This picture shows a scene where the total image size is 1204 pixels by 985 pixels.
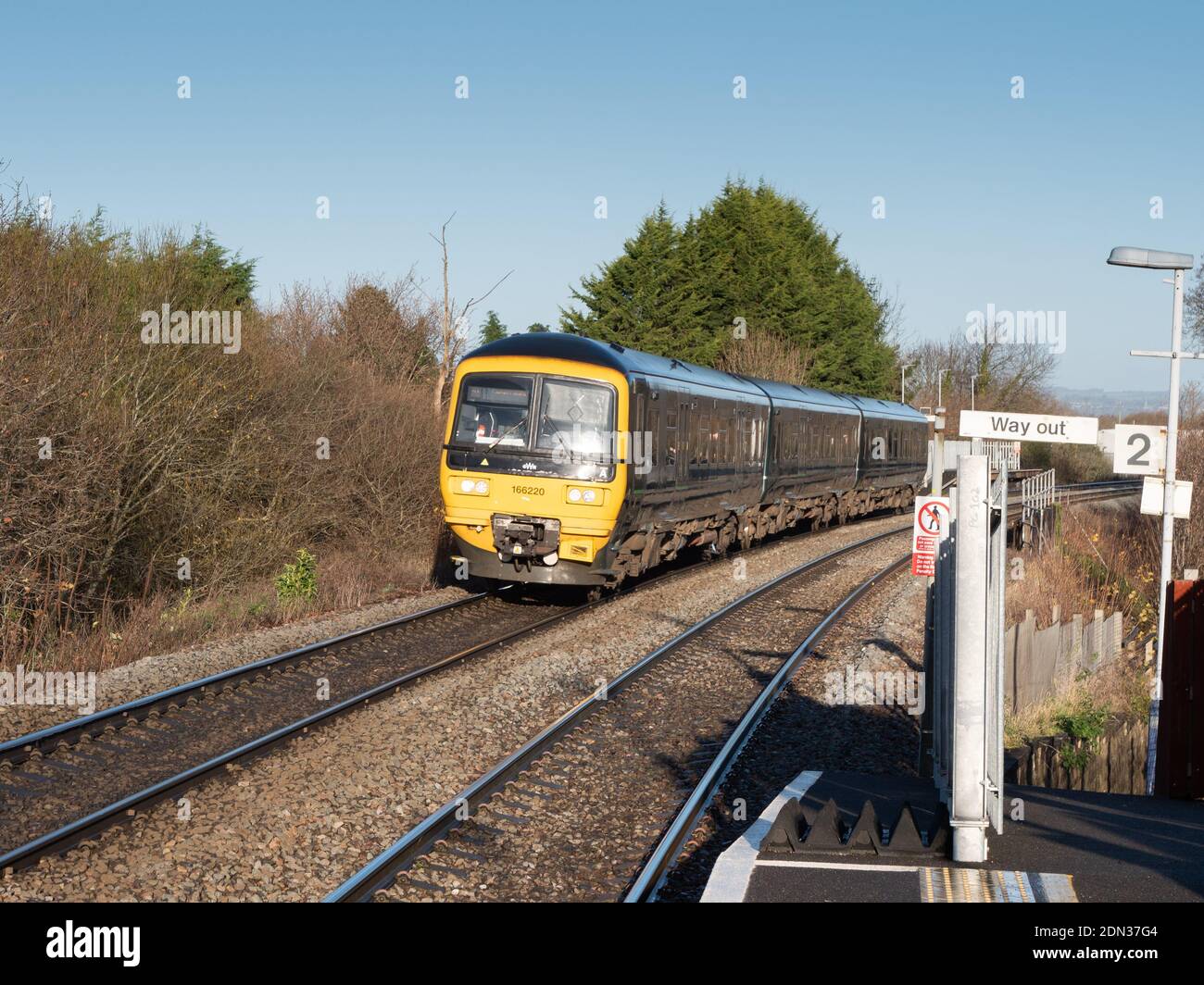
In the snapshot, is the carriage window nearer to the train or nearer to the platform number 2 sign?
the train

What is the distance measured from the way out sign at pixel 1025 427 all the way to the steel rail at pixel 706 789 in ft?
8.55

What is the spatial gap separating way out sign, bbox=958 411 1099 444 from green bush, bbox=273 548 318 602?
8.52 meters

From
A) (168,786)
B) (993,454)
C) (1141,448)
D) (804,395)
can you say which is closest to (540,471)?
(1141,448)

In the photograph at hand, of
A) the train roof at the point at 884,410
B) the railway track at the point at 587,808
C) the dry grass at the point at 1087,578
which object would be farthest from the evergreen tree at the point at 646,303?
the railway track at the point at 587,808

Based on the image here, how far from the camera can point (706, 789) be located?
283 inches

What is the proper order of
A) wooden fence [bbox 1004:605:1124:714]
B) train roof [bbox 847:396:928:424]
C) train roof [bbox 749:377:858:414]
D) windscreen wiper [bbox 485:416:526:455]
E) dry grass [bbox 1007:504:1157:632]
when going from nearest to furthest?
wooden fence [bbox 1004:605:1124:714]
windscreen wiper [bbox 485:416:526:455]
dry grass [bbox 1007:504:1157:632]
train roof [bbox 749:377:858:414]
train roof [bbox 847:396:928:424]

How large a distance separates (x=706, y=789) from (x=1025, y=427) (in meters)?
3.37

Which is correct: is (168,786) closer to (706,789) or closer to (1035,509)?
(706,789)

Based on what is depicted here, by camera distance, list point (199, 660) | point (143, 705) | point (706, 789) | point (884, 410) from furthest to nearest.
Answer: point (884, 410) → point (199, 660) → point (143, 705) → point (706, 789)

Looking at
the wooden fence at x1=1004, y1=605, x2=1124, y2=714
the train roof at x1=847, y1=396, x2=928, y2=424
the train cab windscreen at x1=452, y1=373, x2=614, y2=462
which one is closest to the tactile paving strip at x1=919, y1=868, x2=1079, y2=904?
the wooden fence at x1=1004, y1=605, x2=1124, y2=714

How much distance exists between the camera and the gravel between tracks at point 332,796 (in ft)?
18.2

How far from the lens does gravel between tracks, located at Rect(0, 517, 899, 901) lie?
5.54 meters
